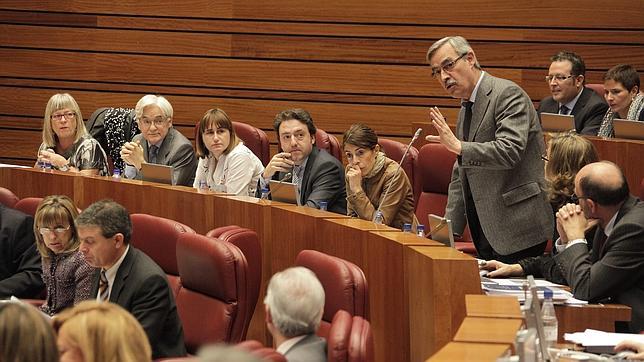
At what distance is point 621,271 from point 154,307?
1356 millimetres

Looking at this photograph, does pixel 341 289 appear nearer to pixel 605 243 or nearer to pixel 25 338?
pixel 605 243

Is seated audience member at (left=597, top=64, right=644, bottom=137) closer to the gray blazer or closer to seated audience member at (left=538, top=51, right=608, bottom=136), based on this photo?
seated audience member at (left=538, top=51, right=608, bottom=136)

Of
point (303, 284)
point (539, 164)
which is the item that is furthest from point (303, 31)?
point (303, 284)

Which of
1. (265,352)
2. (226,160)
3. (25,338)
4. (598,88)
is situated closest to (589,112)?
(598,88)

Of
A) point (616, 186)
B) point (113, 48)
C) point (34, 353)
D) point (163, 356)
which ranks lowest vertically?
point (163, 356)

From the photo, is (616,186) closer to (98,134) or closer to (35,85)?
(98,134)

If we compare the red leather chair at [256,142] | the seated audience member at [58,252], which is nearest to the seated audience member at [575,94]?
the red leather chair at [256,142]

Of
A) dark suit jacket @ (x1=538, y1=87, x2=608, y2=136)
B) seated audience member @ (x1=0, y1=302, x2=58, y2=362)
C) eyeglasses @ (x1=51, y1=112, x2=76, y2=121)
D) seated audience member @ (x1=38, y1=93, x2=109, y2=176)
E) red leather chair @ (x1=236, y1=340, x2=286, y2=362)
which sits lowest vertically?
red leather chair @ (x1=236, y1=340, x2=286, y2=362)

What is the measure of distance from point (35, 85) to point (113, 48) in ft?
1.95

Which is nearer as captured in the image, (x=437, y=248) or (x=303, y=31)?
(x=437, y=248)

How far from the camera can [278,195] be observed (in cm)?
467

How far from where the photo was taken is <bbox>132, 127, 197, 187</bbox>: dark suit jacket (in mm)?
5742

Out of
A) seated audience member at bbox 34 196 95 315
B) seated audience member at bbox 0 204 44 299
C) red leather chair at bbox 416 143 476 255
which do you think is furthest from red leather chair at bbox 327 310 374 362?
red leather chair at bbox 416 143 476 255

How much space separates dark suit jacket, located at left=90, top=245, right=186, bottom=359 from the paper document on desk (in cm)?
116
